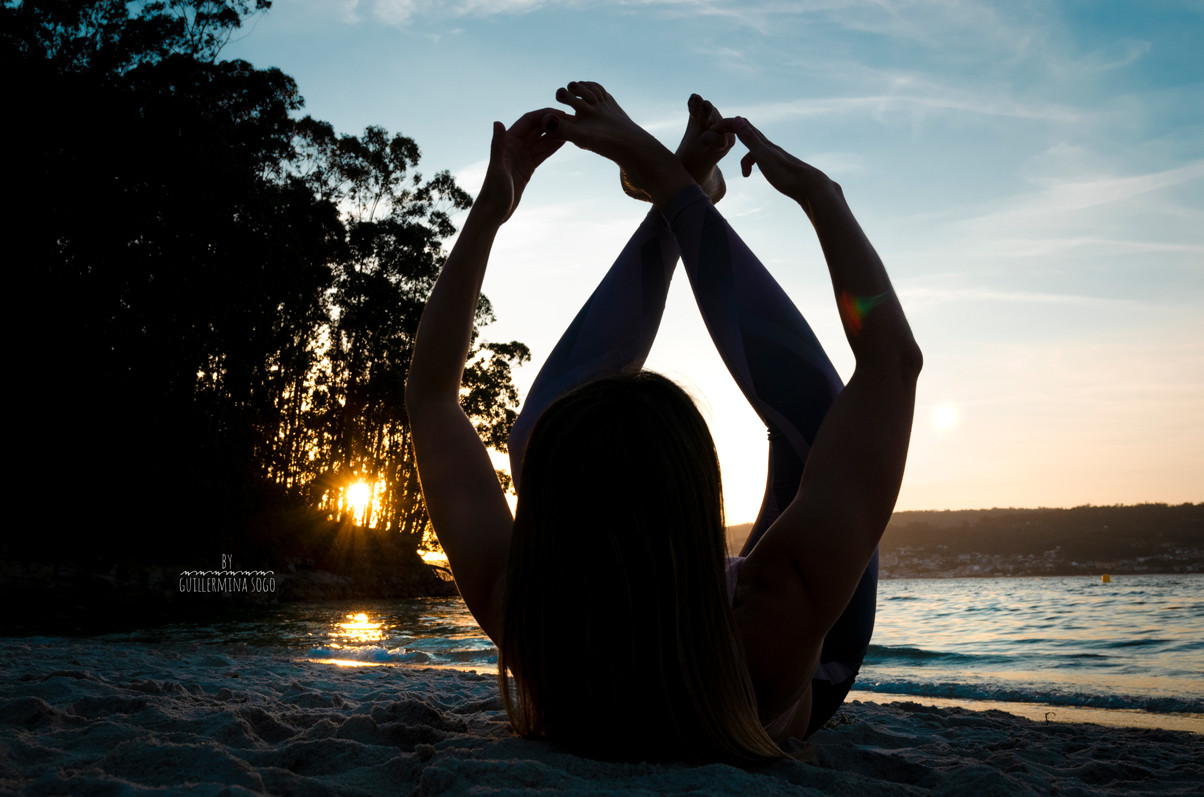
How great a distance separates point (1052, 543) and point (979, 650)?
140ft

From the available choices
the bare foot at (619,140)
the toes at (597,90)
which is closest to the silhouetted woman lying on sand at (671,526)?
the bare foot at (619,140)

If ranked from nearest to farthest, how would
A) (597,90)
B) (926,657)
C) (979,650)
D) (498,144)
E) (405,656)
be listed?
(498,144), (597,90), (405,656), (926,657), (979,650)

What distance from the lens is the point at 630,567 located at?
117 centimetres

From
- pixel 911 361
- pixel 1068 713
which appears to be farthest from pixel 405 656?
pixel 911 361

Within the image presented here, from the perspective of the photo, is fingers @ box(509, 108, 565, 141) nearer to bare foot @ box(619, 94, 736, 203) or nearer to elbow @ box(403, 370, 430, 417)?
bare foot @ box(619, 94, 736, 203)

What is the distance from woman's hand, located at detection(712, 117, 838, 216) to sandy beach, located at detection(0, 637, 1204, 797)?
1047 mm

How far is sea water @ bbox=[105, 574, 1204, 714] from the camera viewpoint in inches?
210

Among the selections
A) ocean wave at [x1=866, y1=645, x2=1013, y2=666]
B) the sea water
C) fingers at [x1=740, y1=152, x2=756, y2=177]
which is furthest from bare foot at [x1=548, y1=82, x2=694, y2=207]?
ocean wave at [x1=866, y1=645, x2=1013, y2=666]

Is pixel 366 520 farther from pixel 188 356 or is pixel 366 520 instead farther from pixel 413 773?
pixel 413 773

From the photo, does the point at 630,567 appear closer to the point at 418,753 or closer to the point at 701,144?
the point at 418,753

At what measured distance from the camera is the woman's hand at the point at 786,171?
1.44m

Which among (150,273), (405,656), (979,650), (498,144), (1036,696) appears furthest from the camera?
(150,273)

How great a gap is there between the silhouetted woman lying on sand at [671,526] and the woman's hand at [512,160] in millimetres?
53

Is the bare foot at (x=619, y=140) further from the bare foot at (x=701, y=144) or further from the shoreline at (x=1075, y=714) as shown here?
the shoreline at (x=1075, y=714)
